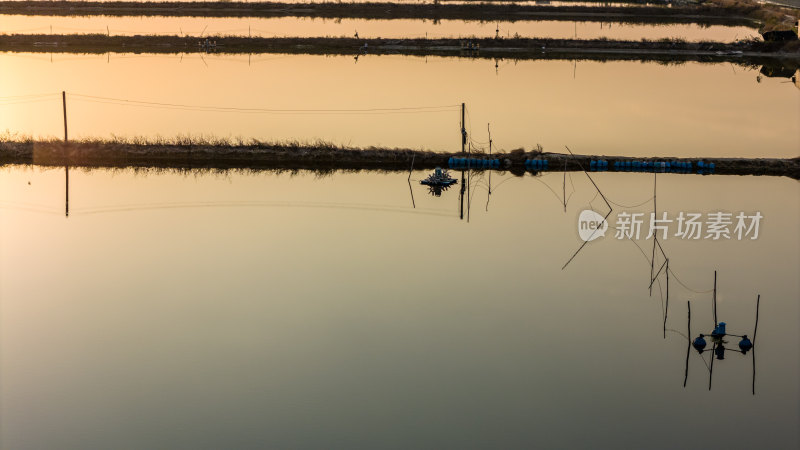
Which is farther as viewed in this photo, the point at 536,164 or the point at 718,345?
the point at 536,164

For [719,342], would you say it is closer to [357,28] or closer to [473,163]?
[473,163]

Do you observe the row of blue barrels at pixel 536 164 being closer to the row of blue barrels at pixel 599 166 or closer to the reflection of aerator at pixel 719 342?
the row of blue barrels at pixel 599 166

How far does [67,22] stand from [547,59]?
45.4 ft

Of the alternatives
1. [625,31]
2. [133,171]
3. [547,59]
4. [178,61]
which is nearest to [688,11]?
[625,31]

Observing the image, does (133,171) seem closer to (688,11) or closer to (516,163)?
(516,163)

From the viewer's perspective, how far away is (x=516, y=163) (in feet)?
51.2

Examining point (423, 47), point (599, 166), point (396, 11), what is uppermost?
point (396, 11)

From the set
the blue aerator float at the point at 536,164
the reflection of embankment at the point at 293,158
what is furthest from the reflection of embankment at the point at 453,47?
the blue aerator float at the point at 536,164

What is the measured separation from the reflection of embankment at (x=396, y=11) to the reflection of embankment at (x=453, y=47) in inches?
193

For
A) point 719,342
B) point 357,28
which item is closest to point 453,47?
point 357,28

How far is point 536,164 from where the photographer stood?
15539 millimetres

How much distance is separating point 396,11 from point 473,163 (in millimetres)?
15519

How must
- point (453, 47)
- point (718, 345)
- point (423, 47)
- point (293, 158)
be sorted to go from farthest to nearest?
point (453, 47) < point (423, 47) < point (293, 158) < point (718, 345)

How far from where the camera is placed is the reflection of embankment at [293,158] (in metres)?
15.5
